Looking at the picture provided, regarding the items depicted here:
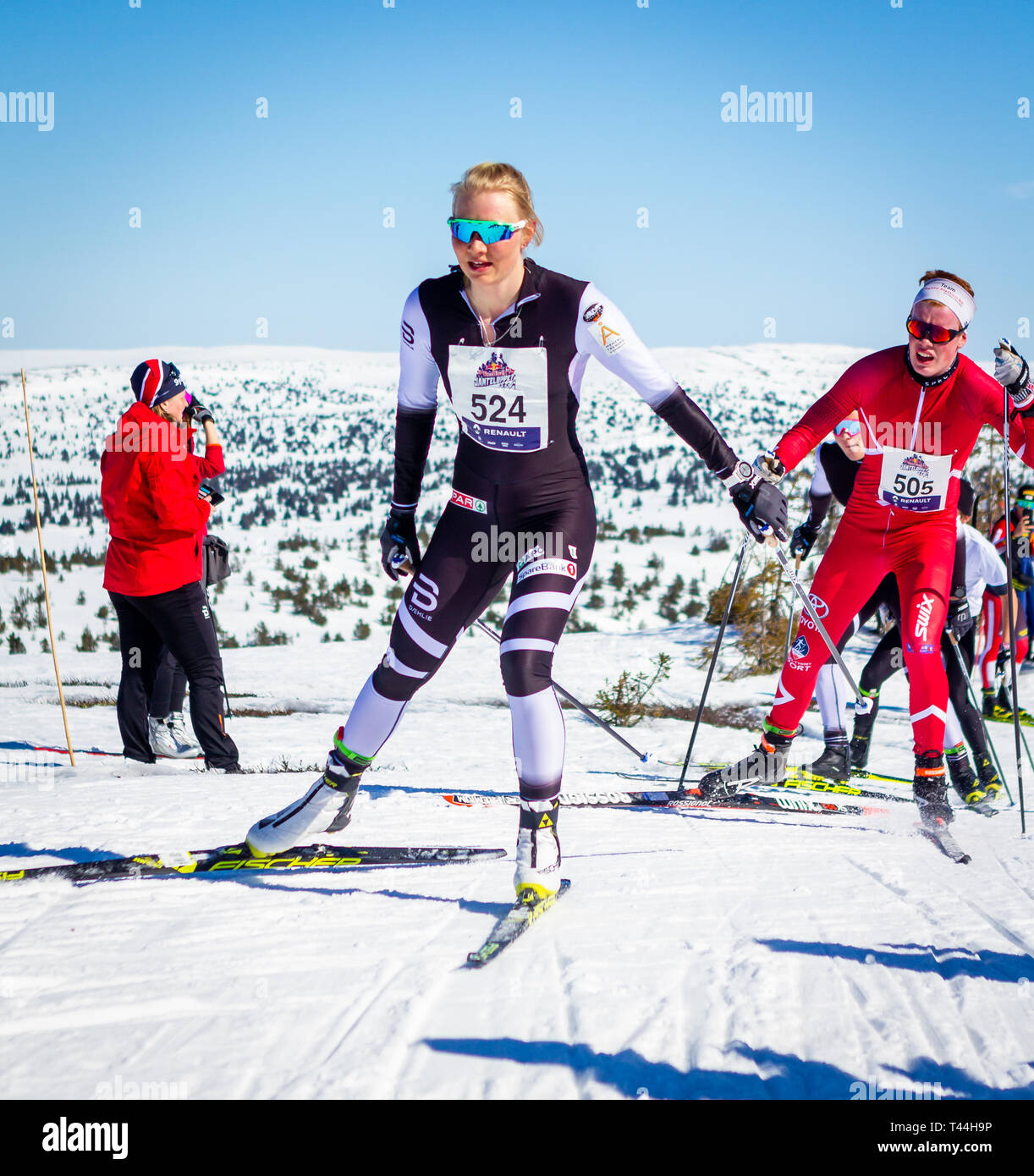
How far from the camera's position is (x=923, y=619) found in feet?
15.6

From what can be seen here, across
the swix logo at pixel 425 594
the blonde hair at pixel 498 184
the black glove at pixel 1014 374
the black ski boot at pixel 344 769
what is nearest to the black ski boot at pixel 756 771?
the black glove at pixel 1014 374

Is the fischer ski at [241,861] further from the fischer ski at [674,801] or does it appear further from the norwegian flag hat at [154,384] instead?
the norwegian flag hat at [154,384]

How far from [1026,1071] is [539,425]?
2390mm

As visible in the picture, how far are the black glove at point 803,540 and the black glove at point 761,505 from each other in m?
2.50

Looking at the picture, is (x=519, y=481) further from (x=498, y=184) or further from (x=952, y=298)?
(x=952, y=298)

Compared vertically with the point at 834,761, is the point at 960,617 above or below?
above

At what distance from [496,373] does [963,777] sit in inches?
176

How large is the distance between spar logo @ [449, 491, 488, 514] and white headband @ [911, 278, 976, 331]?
2.75 metres

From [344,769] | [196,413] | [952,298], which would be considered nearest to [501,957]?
[344,769]

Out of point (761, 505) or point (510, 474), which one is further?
point (761, 505)

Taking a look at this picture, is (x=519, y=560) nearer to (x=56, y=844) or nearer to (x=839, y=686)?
(x=56, y=844)

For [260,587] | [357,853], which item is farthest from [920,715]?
[260,587]

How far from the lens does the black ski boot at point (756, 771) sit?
17.2 ft

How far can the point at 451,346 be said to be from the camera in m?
3.32
